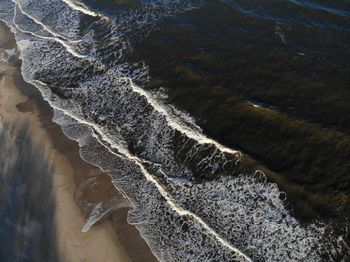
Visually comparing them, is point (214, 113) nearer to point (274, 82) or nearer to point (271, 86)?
point (271, 86)

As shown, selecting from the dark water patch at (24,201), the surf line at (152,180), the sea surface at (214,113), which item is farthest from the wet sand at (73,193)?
the surf line at (152,180)

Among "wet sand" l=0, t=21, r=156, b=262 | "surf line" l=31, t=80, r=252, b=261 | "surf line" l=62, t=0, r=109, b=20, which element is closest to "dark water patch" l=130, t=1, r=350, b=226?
"surf line" l=31, t=80, r=252, b=261

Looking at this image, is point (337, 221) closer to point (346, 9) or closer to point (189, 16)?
point (346, 9)

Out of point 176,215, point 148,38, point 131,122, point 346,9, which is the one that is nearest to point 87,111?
point 131,122

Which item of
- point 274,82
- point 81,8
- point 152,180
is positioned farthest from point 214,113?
point 81,8

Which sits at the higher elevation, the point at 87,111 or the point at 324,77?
the point at 324,77
